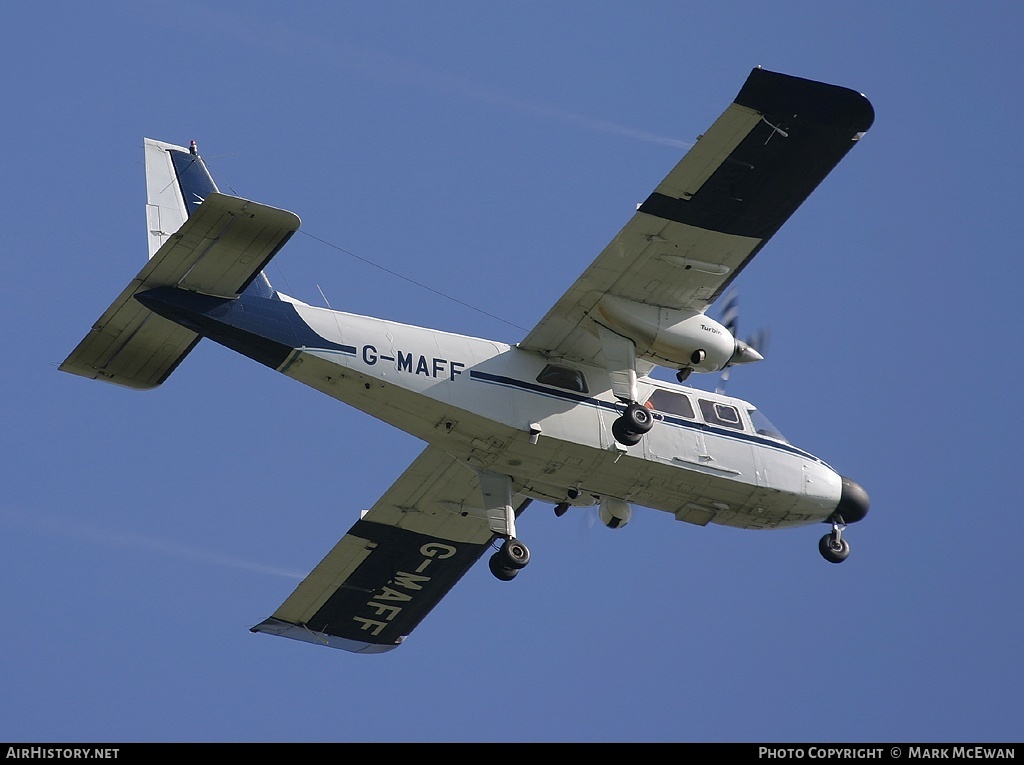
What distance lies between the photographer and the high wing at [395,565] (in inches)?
1200

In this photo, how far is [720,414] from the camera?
2941 cm

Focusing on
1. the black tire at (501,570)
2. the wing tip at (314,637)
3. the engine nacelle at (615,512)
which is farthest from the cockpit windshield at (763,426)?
the wing tip at (314,637)

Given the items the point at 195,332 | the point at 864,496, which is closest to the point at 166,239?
the point at 195,332

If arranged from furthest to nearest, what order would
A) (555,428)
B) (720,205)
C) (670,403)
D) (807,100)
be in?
(670,403) < (555,428) < (720,205) < (807,100)

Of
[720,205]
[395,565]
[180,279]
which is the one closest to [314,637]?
[395,565]

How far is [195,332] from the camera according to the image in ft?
84.1

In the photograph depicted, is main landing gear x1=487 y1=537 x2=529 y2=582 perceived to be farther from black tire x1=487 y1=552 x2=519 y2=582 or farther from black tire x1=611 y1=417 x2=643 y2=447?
black tire x1=611 y1=417 x2=643 y2=447

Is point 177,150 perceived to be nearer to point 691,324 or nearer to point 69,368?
point 69,368

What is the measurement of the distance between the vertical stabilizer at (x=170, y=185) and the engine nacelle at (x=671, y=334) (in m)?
7.26

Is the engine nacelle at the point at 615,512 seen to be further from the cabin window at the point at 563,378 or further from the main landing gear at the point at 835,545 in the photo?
the main landing gear at the point at 835,545

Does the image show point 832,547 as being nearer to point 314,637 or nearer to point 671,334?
point 671,334

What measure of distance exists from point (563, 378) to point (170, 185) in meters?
7.62

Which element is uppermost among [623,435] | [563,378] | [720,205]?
[720,205]
